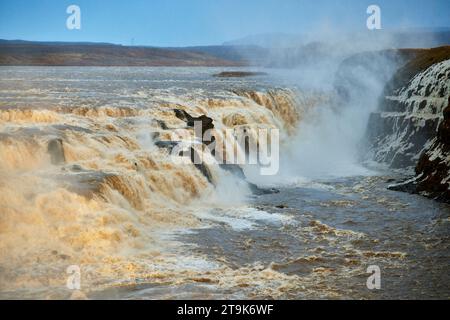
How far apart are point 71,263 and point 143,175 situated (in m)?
5.31

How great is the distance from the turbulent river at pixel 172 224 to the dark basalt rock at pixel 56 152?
3cm

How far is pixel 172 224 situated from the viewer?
13.6m

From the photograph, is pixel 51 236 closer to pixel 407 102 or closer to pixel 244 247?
pixel 244 247

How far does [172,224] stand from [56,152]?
3971 millimetres

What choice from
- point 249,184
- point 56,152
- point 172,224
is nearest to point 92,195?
point 172,224

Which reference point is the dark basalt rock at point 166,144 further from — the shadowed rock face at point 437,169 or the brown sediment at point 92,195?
the shadowed rock face at point 437,169

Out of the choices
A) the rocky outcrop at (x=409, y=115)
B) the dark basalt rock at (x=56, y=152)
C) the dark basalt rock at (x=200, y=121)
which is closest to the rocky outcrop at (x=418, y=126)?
the rocky outcrop at (x=409, y=115)

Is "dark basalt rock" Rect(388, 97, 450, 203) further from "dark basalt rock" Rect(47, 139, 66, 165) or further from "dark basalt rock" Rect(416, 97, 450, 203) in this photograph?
"dark basalt rock" Rect(47, 139, 66, 165)

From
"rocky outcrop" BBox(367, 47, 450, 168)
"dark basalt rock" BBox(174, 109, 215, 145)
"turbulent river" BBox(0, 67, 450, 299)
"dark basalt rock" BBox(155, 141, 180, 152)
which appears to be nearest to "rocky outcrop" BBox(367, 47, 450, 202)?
"rocky outcrop" BBox(367, 47, 450, 168)

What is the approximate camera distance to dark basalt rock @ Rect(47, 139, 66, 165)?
14.8 meters

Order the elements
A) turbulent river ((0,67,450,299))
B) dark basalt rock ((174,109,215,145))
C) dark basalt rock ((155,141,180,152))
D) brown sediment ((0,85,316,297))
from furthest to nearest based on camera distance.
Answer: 1. dark basalt rock ((174,109,215,145))
2. dark basalt rock ((155,141,180,152))
3. brown sediment ((0,85,316,297))
4. turbulent river ((0,67,450,299))

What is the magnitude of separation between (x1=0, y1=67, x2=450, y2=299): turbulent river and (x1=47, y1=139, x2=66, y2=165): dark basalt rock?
3 cm
